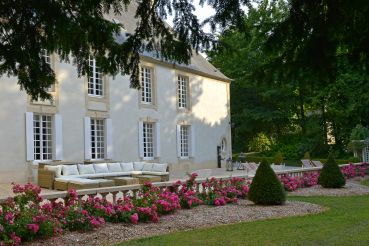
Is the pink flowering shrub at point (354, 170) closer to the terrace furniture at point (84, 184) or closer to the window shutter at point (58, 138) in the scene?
the terrace furniture at point (84, 184)

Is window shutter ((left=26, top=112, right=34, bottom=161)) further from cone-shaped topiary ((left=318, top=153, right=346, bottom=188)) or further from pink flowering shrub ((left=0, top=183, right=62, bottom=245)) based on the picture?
pink flowering shrub ((left=0, top=183, right=62, bottom=245))

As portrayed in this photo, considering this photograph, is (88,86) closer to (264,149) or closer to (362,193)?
(362,193)

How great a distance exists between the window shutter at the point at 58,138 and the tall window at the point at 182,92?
8.54 meters

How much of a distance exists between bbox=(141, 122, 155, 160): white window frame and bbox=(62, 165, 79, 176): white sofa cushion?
611 centimetres

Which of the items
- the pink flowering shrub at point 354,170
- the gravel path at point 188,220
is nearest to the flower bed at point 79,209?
the gravel path at point 188,220

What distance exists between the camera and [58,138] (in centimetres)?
1731

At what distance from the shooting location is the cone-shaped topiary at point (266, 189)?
9.91 metres

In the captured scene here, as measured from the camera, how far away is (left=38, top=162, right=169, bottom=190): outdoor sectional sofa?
1399cm

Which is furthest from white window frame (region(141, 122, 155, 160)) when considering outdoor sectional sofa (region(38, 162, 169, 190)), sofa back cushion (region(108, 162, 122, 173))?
sofa back cushion (region(108, 162, 122, 173))

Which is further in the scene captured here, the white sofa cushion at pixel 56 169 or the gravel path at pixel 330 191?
the white sofa cushion at pixel 56 169

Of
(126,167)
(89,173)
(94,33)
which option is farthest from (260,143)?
(94,33)

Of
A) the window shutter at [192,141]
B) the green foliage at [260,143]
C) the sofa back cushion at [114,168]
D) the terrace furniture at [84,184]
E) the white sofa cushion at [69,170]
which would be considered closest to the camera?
the terrace furniture at [84,184]

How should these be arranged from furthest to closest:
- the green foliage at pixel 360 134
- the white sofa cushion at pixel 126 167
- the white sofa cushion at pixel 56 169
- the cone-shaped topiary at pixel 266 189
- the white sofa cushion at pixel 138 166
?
1. the green foliage at pixel 360 134
2. the white sofa cushion at pixel 138 166
3. the white sofa cushion at pixel 126 167
4. the white sofa cushion at pixel 56 169
5. the cone-shaped topiary at pixel 266 189

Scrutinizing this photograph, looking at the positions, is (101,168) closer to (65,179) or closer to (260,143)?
(65,179)
